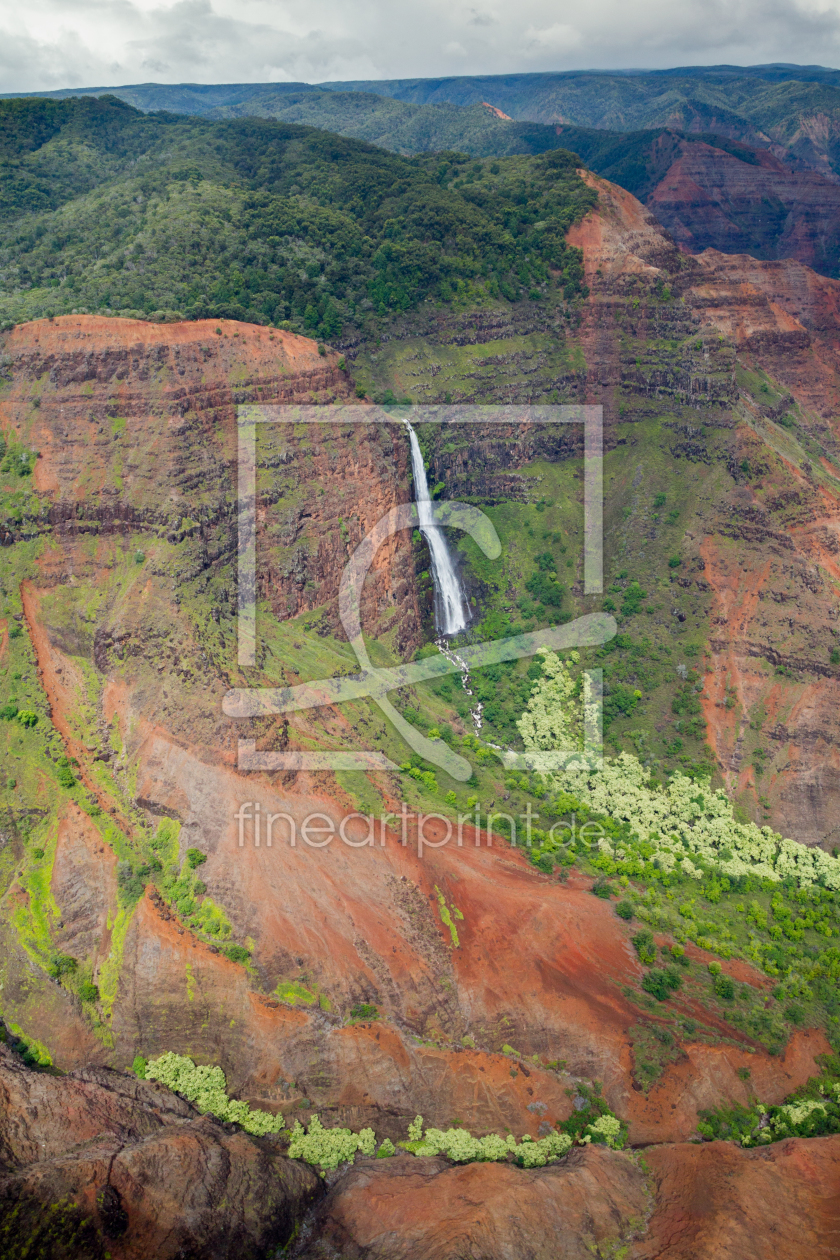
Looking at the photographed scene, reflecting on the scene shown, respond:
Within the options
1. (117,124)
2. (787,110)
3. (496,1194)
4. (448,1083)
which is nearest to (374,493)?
(448,1083)

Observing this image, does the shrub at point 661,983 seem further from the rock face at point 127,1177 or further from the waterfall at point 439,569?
the waterfall at point 439,569

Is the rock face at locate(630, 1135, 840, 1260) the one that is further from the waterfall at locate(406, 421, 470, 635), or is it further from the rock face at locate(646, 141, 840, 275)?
the rock face at locate(646, 141, 840, 275)

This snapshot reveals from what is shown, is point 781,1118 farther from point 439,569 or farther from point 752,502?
point 439,569

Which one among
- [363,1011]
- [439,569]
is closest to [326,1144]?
[363,1011]

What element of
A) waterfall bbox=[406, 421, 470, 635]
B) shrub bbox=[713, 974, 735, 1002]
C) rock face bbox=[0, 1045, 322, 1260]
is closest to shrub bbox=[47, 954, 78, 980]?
rock face bbox=[0, 1045, 322, 1260]

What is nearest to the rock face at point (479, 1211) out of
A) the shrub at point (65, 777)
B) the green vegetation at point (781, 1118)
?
the green vegetation at point (781, 1118)
